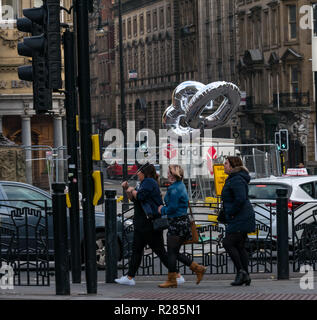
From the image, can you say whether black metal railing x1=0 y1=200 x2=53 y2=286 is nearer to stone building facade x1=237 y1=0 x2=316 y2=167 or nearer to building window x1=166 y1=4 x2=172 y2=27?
stone building facade x1=237 y1=0 x2=316 y2=167

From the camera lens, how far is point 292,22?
7025 cm

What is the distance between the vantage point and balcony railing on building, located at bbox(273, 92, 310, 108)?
2717 inches

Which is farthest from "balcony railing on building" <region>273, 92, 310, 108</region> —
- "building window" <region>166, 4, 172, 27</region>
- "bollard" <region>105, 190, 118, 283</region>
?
"bollard" <region>105, 190, 118, 283</region>

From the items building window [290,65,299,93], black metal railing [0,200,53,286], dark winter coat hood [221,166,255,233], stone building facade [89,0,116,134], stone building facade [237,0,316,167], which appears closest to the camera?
dark winter coat hood [221,166,255,233]

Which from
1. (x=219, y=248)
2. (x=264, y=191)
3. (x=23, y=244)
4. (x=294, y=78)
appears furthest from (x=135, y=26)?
(x=23, y=244)

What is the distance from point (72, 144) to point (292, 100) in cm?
5570

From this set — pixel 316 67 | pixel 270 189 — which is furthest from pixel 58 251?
pixel 316 67

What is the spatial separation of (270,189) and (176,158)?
54.1 feet

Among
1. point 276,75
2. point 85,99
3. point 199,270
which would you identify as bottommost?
point 199,270

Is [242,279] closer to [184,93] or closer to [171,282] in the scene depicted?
[171,282]

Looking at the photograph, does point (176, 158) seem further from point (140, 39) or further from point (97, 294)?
point (140, 39)

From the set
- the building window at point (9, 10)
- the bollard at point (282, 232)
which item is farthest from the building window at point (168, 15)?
the bollard at point (282, 232)

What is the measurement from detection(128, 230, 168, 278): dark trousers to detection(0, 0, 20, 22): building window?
33.5m

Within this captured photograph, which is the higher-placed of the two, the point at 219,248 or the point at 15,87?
the point at 15,87
